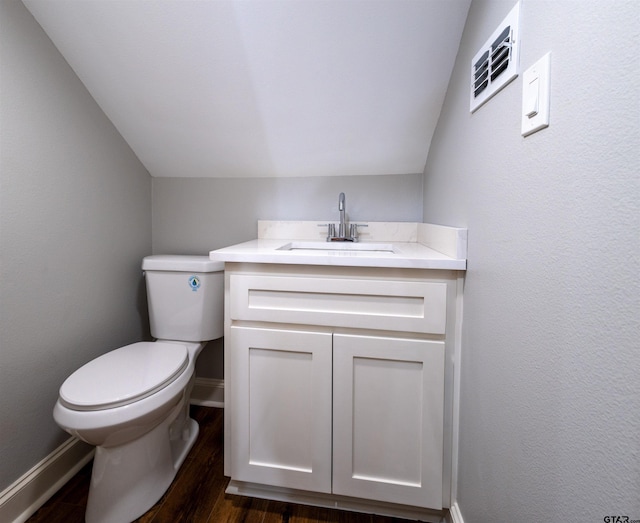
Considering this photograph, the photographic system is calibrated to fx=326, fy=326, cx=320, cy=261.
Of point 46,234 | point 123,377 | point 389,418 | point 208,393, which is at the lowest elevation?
point 208,393

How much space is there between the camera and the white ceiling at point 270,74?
1.08 meters

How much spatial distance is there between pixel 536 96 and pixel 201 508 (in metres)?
1.53

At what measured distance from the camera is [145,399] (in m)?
1.03

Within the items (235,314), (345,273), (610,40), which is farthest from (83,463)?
(610,40)

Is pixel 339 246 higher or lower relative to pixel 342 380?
higher

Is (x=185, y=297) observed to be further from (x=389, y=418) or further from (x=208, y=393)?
(x=389, y=418)

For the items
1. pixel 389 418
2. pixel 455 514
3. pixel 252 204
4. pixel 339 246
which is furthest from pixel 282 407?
pixel 252 204

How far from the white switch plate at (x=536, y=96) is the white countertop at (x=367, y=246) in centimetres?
39

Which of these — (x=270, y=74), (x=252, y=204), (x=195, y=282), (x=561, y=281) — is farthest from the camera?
(x=252, y=204)

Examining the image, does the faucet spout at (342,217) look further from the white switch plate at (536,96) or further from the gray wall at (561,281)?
the white switch plate at (536,96)

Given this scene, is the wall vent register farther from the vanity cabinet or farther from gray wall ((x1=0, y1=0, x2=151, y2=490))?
gray wall ((x1=0, y1=0, x2=151, y2=490))

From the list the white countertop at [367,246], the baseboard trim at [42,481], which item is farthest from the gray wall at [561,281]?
the baseboard trim at [42,481]

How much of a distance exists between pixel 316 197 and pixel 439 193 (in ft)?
2.05

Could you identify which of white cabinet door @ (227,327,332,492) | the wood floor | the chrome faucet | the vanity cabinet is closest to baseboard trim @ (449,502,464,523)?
the vanity cabinet
